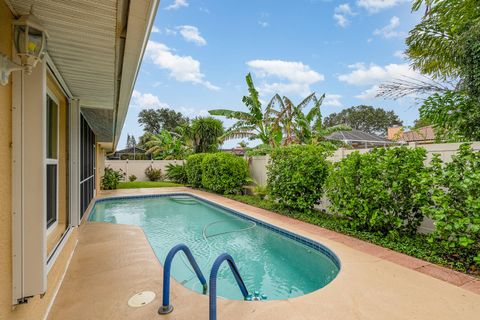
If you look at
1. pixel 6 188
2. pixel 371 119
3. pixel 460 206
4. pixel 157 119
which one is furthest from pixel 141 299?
pixel 371 119

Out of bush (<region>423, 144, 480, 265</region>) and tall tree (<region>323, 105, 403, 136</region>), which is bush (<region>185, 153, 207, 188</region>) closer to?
bush (<region>423, 144, 480, 265</region>)

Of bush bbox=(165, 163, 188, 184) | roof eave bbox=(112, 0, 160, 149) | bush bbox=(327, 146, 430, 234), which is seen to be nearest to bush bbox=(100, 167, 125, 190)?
bush bbox=(165, 163, 188, 184)

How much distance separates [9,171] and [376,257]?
530 centimetres

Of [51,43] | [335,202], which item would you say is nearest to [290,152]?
[335,202]

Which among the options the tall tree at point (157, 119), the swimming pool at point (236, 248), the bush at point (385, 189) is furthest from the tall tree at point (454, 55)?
the tall tree at point (157, 119)

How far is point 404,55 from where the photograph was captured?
32.6 feet

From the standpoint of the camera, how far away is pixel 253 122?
14008 mm

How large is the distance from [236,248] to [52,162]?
4.20m

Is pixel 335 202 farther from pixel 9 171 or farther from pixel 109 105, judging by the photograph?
pixel 9 171

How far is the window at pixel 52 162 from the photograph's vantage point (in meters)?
3.85

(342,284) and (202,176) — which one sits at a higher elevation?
(202,176)

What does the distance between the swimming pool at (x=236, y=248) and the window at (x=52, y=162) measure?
2288 millimetres

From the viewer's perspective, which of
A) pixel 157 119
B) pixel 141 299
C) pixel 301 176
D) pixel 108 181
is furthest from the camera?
pixel 157 119

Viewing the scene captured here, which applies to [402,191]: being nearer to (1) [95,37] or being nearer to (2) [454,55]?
(2) [454,55]
